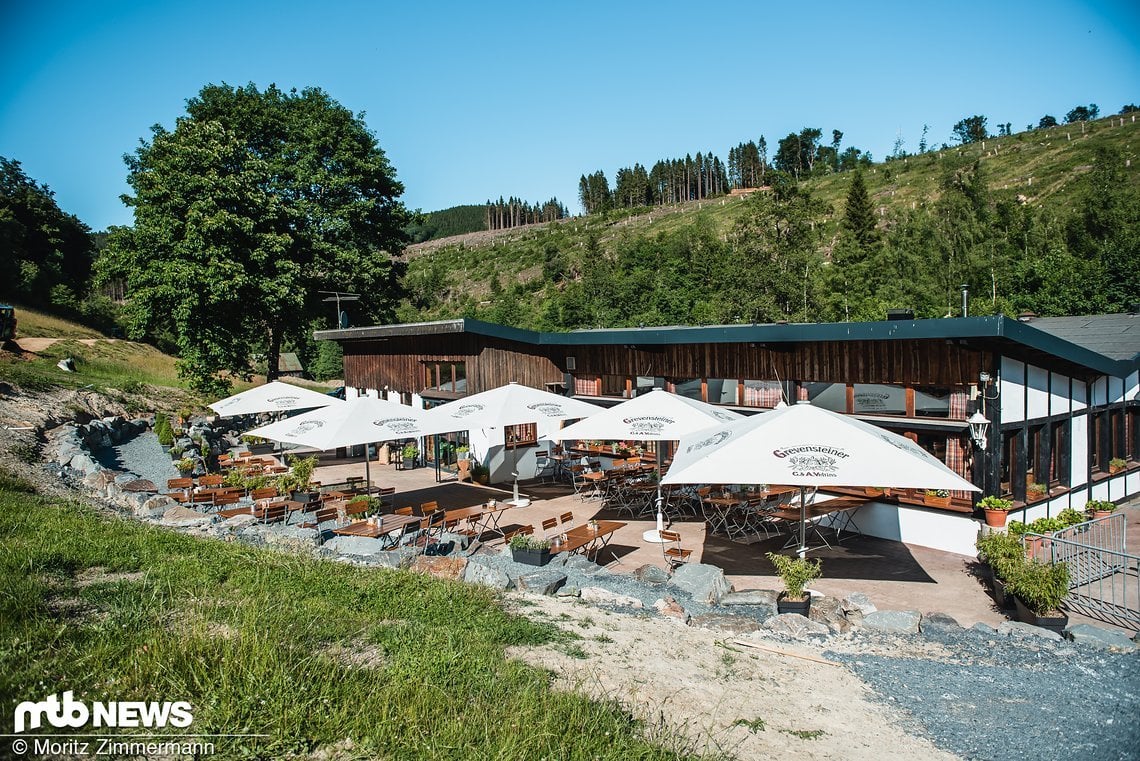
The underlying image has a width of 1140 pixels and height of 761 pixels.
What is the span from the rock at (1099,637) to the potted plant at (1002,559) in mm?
845

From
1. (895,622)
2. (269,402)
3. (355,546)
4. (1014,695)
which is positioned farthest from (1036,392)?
(269,402)

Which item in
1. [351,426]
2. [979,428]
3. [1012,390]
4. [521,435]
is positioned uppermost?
[1012,390]

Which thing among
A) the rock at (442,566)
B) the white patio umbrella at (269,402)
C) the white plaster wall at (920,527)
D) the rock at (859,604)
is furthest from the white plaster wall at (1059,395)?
the white patio umbrella at (269,402)

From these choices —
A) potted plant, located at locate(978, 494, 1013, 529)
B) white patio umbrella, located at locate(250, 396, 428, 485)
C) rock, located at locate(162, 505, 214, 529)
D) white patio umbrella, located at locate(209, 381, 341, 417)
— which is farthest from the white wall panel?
white patio umbrella, located at locate(209, 381, 341, 417)

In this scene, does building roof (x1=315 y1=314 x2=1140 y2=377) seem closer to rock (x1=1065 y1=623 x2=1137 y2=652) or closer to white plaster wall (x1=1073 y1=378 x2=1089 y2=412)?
white plaster wall (x1=1073 y1=378 x2=1089 y2=412)

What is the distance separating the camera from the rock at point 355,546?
9695mm

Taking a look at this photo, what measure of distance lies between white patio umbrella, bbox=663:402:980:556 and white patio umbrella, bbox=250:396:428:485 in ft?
18.3

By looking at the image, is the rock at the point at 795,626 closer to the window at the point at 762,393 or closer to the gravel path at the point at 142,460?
the window at the point at 762,393

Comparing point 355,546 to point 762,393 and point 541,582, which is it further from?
point 762,393

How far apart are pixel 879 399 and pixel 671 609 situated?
638 centimetres

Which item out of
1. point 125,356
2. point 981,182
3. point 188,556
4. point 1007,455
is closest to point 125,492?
point 188,556

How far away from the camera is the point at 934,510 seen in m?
10.8

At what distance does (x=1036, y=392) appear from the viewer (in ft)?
36.3

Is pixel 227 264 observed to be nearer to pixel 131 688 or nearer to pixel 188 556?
pixel 188 556
